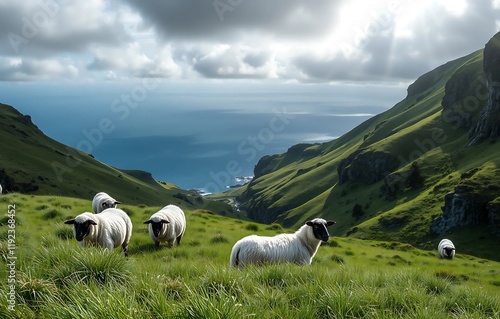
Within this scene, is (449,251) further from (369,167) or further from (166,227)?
(369,167)

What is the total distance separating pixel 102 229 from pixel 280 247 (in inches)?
247

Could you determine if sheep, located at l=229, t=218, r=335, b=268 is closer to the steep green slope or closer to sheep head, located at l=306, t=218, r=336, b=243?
sheep head, located at l=306, t=218, r=336, b=243

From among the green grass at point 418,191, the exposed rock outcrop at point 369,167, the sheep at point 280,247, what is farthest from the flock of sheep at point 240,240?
the exposed rock outcrop at point 369,167

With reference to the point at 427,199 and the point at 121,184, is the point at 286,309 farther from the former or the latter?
the point at 121,184

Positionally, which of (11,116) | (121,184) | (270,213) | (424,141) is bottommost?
(270,213)

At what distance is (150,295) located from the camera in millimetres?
5398

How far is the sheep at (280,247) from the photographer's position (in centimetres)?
1123

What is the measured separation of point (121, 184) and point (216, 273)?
417 ft

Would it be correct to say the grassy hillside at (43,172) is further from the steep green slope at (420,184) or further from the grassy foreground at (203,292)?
the grassy foreground at (203,292)

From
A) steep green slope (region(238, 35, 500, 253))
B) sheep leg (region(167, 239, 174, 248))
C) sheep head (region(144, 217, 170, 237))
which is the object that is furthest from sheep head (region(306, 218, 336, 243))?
steep green slope (region(238, 35, 500, 253))

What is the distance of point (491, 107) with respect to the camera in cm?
12669

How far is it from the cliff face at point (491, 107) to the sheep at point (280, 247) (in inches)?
5254

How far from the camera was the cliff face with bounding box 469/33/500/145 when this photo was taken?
121m

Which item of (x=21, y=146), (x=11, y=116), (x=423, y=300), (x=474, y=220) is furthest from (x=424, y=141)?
(x=11, y=116)
